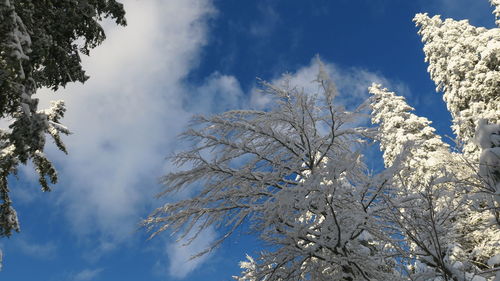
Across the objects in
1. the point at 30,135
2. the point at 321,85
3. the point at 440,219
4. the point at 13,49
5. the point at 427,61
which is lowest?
the point at 440,219

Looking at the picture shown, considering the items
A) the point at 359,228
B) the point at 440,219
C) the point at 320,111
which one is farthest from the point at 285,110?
the point at 440,219

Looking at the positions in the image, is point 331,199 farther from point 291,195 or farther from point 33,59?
point 33,59

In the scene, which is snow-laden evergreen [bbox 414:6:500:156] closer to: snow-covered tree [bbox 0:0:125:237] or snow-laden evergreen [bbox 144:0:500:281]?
snow-laden evergreen [bbox 144:0:500:281]

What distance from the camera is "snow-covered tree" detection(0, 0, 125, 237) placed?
18.6 feet

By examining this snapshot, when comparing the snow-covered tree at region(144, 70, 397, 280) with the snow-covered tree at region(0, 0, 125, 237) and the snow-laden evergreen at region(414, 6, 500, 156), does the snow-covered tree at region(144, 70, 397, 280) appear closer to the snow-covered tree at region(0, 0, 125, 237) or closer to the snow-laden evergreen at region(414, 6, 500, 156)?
the snow-covered tree at region(0, 0, 125, 237)

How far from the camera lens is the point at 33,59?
642cm

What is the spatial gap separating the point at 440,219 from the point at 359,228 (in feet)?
4.81

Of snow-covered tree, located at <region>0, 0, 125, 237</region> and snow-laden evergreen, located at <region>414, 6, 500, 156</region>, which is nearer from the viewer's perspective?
snow-covered tree, located at <region>0, 0, 125, 237</region>

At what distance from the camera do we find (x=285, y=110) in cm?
763

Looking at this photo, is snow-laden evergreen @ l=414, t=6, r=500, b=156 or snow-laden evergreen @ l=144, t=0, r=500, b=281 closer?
snow-laden evergreen @ l=144, t=0, r=500, b=281

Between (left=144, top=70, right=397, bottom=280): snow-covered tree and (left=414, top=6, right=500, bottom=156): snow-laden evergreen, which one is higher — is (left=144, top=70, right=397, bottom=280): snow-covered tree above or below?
below

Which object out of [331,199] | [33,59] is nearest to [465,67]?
[331,199]

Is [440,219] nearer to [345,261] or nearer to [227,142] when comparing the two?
[345,261]

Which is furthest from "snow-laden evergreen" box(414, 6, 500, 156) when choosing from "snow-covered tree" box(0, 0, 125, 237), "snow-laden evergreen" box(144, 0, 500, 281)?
"snow-covered tree" box(0, 0, 125, 237)
